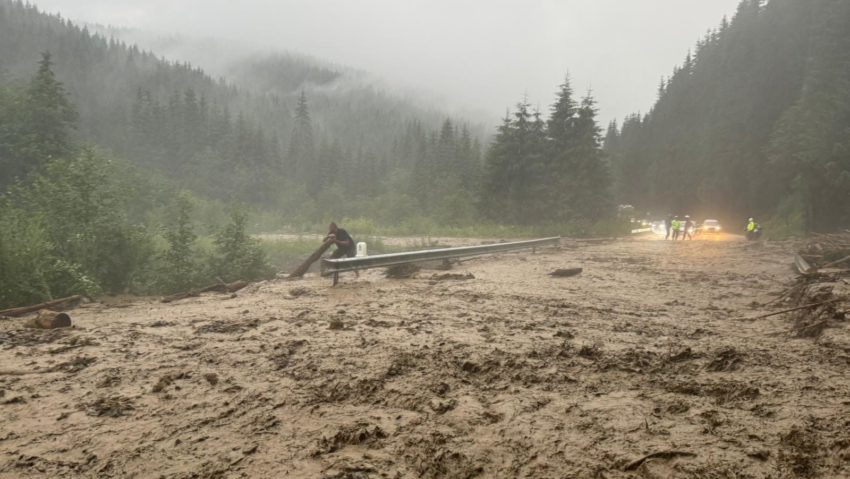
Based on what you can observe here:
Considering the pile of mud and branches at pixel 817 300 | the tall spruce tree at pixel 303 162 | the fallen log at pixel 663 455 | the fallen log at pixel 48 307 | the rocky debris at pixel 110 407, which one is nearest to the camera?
the fallen log at pixel 663 455

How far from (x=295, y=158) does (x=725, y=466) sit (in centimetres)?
11339

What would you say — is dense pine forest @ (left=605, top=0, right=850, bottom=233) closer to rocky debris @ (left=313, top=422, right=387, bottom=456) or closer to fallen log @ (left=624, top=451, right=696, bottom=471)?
fallen log @ (left=624, top=451, right=696, bottom=471)

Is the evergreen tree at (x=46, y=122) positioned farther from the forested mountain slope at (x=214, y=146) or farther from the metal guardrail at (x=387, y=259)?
the forested mountain slope at (x=214, y=146)

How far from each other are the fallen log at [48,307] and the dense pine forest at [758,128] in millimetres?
41910

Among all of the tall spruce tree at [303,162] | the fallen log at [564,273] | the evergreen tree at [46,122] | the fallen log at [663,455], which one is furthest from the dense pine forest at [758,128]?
the tall spruce tree at [303,162]

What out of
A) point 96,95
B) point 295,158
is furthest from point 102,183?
point 96,95

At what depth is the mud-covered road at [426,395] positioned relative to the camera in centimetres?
346

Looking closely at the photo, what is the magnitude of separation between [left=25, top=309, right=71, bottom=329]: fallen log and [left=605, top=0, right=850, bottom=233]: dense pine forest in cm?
4188

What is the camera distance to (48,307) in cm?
945

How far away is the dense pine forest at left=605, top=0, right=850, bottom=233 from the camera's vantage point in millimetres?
35062

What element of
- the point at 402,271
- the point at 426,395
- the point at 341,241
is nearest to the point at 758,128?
the point at 402,271

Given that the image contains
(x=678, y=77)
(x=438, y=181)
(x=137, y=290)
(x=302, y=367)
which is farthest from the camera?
(x=678, y=77)

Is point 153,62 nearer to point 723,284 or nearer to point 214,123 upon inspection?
point 214,123

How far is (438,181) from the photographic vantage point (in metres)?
75.5
